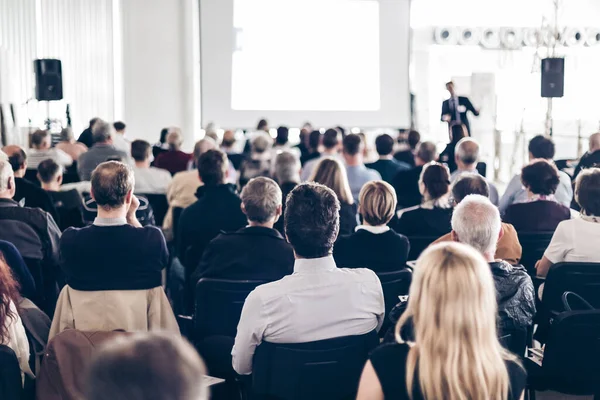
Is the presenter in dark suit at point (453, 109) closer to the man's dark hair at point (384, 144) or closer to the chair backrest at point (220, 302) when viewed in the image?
the man's dark hair at point (384, 144)

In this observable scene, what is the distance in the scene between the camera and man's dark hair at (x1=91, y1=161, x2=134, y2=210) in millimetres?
3199

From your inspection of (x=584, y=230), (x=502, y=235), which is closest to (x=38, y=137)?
(x=502, y=235)

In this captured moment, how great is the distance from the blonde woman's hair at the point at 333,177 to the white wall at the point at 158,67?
25.7ft

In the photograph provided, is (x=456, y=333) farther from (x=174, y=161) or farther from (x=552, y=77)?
(x=552, y=77)

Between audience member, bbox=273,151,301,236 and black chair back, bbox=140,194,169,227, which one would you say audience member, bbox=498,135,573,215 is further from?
black chair back, bbox=140,194,169,227

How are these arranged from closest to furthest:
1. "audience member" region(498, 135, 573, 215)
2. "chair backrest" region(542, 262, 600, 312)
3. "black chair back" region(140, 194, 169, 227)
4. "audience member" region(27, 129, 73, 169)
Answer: "chair backrest" region(542, 262, 600, 312)
"audience member" region(498, 135, 573, 215)
"black chair back" region(140, 194, 169, 227)
"audience member" region(27, 129, 73, 169)

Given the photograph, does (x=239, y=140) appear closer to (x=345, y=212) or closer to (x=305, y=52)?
(x=305, y=52)

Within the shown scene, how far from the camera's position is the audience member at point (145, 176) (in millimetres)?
6465

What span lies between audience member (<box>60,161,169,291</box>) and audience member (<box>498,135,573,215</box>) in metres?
3.02

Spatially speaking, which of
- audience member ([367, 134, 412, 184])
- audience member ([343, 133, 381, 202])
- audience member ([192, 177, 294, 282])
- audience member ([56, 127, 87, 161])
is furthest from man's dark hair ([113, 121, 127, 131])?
audience member ([192, 177, 294, 282])

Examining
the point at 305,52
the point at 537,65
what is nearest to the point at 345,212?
the point at 305,52

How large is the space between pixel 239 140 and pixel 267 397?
9.95 metres

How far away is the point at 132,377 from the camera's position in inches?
37.2

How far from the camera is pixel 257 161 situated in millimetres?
6832
